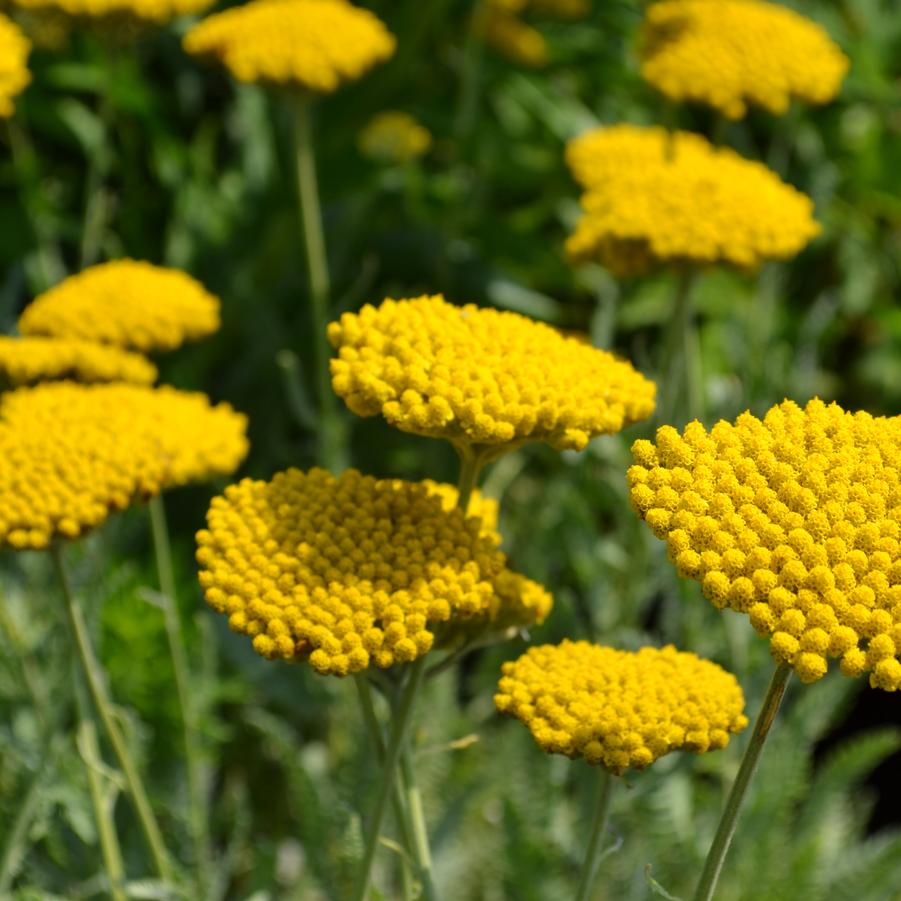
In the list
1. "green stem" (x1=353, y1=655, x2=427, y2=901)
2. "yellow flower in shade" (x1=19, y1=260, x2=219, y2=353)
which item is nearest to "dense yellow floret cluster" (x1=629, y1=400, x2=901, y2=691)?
"green stem" (x1=353, y1=655, x2=427, y2=901)

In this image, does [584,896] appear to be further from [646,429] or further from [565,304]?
[565,304]

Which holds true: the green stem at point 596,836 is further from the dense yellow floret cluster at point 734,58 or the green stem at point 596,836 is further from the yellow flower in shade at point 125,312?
the dense yellow floret cluster at point 734,58

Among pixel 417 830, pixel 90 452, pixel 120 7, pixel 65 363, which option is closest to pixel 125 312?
pixel 65 363

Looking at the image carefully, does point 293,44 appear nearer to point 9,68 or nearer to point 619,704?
point 9,68

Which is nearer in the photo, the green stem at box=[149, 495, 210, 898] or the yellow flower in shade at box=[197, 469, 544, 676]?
the yellow flower in shade at box=[197, 469, 544, 676]

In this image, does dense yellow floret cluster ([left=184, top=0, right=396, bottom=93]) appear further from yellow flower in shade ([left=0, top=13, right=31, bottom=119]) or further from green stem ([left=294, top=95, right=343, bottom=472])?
yellow flower in shade ([left=0, top=13, right=31, bottom=119])

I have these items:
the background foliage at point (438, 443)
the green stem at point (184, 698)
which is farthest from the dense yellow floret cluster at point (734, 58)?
the green stem at point (184, 698)
